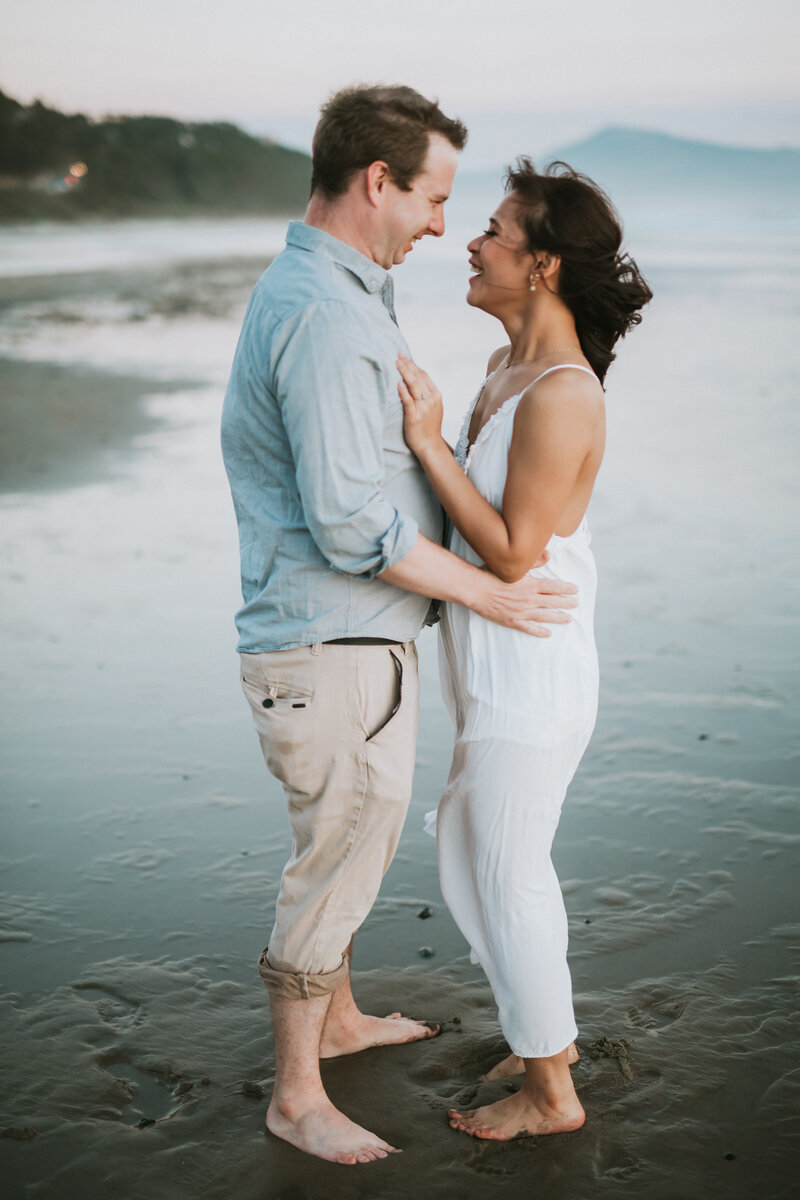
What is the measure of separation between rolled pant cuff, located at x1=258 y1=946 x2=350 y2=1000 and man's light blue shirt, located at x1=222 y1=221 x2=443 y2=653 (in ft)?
2.58

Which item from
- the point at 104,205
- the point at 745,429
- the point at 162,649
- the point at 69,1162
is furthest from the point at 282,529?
the point at 104,205

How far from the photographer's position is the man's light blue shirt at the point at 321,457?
2375mm

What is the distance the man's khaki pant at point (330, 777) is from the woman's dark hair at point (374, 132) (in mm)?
1069

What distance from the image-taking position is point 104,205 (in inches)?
1508

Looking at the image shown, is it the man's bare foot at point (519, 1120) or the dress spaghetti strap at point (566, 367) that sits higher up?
the dress spaghetti strap at point (566, 367)

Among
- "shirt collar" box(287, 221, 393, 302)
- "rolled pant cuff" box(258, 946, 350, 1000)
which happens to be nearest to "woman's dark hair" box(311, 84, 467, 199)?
"shirt collar" box(287, 221, 393, 302)

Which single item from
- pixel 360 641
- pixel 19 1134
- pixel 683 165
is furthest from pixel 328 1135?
pixel 683 165

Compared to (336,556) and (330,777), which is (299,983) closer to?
(330,777)

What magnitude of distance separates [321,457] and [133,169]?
4484 cm

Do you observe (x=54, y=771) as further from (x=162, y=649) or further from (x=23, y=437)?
(x=23, y=437)

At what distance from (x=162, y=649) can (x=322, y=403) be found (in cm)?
361

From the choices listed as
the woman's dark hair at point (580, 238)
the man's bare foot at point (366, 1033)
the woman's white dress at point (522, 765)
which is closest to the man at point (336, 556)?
the woman's white dress at point (522, 765)

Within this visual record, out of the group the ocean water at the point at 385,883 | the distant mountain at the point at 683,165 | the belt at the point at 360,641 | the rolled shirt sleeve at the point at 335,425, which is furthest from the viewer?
the distant mountain at the point at 683,165

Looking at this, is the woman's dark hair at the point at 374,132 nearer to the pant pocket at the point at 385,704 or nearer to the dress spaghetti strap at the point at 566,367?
the dress spaghetti strap at the point at 566,367
